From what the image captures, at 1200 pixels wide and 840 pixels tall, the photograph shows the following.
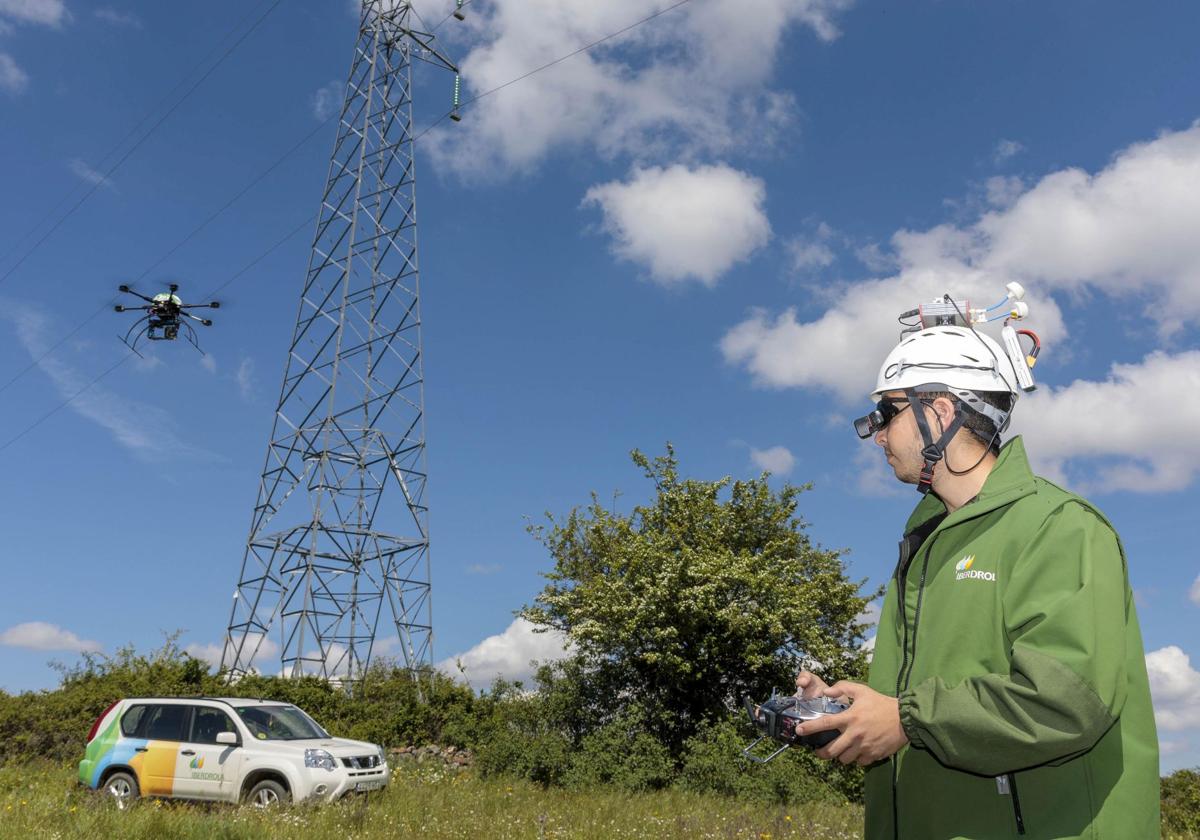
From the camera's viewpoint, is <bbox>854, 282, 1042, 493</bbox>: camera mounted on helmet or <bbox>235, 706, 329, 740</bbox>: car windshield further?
<bbox>235, 706, 329, 740</bbox>: car windshield

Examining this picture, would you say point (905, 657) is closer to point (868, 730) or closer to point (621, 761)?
point (868, 730)

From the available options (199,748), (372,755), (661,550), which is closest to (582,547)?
(661,550)

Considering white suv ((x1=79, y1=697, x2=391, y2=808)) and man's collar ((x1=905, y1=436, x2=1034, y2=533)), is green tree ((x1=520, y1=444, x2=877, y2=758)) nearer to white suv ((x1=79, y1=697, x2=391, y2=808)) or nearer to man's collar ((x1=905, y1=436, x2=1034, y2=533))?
white suv ((x1=79, y1=697, x2=391, y2=808))

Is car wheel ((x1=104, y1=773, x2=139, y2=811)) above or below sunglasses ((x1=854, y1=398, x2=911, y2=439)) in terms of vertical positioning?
below

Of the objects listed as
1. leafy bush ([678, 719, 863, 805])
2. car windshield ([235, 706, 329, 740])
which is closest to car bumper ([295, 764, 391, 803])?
car windshield ([235, 706, 329, 740])

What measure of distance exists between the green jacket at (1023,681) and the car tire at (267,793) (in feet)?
40.2

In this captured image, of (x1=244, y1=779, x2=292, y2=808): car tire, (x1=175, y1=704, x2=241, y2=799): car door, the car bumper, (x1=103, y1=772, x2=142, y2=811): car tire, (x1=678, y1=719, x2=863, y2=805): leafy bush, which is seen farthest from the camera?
(x1=678, y1=719, x2=863, y2=805): leafy bush

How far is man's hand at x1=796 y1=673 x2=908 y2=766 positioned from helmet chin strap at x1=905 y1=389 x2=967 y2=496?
2.44 ft

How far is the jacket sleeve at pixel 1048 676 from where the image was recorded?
2133 millimetres

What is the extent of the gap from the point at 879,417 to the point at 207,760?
13.5 metres

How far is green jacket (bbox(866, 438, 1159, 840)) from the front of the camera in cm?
215

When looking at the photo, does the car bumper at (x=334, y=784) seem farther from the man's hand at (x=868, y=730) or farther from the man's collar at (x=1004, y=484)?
the man's collar at (x=1004, y=484)

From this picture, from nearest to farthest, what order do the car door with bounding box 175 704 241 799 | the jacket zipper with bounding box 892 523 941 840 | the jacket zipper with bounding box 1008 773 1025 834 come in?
the jacket zipper with bounding box 1008 773 1025 834, the jacket zipper with bounding box 892 523 941 840, the car door with bounding box 175 704 241 799

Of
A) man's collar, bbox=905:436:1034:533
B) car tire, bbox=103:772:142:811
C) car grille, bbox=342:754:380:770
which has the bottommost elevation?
car tire, bbox=103:772:142:811
